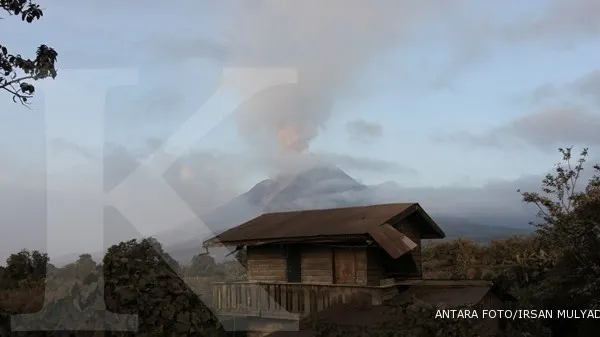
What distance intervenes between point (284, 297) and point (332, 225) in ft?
9.51

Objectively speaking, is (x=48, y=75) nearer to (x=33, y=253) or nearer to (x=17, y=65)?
(x=17, y=65)

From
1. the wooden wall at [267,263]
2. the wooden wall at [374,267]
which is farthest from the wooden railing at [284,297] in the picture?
the wooden wall at [267,263]

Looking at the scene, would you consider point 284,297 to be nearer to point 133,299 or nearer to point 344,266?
point 344,266

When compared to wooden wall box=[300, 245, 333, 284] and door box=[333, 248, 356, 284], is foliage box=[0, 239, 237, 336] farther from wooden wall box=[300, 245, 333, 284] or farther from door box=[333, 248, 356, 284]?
wooden wall box=[300, 245, 333, 284]

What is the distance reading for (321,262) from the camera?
678 inches

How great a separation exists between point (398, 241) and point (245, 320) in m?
6.21

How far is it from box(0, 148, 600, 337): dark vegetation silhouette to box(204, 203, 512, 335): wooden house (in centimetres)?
170

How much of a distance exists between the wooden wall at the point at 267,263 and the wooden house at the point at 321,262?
36 mm

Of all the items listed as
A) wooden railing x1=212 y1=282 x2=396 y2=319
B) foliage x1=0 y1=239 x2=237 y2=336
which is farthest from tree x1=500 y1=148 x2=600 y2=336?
foliage x1=0 y1=239 x2=237 y2=336

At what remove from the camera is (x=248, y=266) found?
1939cm

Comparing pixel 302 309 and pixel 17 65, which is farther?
pixel 302 309

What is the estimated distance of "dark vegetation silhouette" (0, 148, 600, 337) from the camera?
307 inches

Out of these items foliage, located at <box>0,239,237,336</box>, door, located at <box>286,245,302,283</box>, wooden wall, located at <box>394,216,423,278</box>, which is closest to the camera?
foliage, located at <box>0,239,237,336</box>

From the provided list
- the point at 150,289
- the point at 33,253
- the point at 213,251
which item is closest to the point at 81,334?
the point at 150,289
